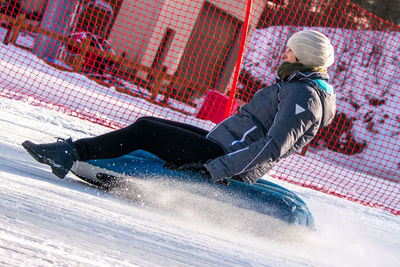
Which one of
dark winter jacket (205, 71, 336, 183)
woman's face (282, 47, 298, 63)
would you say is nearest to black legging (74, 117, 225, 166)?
dark winter jacket (205, 71, 336, 183)

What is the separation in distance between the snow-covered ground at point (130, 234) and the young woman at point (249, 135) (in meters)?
0.20

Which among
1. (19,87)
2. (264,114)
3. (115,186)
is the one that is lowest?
(19,87)

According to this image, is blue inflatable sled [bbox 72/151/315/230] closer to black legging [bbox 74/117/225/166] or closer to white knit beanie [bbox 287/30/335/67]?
black legging [bbox 74/117/225/166]

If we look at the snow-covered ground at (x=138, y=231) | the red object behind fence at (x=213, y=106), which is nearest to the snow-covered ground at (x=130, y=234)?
the snow-covered ground at (x=138, y=231)

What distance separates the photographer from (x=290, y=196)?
3.29 meters

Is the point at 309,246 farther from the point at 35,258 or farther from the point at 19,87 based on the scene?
the point at 19,87

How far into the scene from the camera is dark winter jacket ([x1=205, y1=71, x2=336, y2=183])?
2775mm

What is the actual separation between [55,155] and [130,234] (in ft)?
2.38

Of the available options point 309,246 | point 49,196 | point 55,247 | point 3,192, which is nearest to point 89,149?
point 49,196

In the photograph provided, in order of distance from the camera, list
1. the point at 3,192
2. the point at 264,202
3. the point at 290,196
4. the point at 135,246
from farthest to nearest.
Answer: the point at 290,196 < the point at 264,202 < the point at 3,192 < the point at 135,246

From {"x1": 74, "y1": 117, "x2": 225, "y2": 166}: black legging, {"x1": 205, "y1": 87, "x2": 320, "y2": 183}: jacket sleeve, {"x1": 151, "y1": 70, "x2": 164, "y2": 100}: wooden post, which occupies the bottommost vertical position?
{"x1": 151, "y1": 70, "x2": 164, "y2": 100}: wooden post

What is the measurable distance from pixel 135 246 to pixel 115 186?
956mm

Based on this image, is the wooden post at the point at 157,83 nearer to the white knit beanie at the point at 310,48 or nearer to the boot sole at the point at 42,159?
the white knit beanie at the point at 310,48

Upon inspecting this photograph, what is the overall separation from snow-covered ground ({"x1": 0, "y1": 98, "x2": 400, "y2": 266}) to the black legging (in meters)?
0.20
